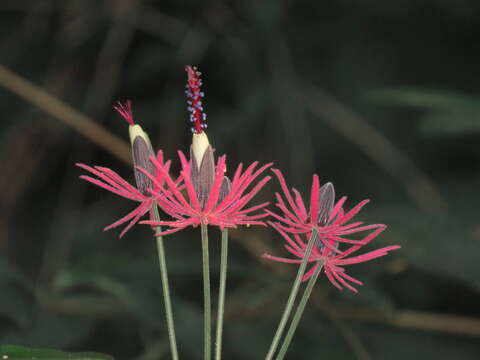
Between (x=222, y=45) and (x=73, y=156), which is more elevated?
(x=222, y=45)

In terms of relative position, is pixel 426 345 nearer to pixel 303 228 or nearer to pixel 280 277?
pixel 280 277

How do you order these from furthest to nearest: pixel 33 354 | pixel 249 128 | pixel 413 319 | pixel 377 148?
pixel 249 128, pixel 377 148, pixel 413 319, pixel 33 354

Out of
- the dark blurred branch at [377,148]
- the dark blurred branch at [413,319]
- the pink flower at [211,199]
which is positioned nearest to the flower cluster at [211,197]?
the pink flower at [211,199]

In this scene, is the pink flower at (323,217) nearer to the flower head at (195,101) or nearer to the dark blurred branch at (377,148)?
the flower head at (195,101)

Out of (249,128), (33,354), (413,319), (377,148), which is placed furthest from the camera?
(249,128)

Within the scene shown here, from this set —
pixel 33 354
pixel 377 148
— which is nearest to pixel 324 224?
pixel 33 354

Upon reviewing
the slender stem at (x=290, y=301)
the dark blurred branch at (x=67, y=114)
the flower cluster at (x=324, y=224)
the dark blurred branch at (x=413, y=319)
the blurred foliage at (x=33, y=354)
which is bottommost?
the blurred foliage at (x=33, y=354)

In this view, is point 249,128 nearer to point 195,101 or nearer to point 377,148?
point 377,148

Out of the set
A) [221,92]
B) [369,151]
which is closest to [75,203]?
[221,92]

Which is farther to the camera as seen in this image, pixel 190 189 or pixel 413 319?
pixel 413 319
